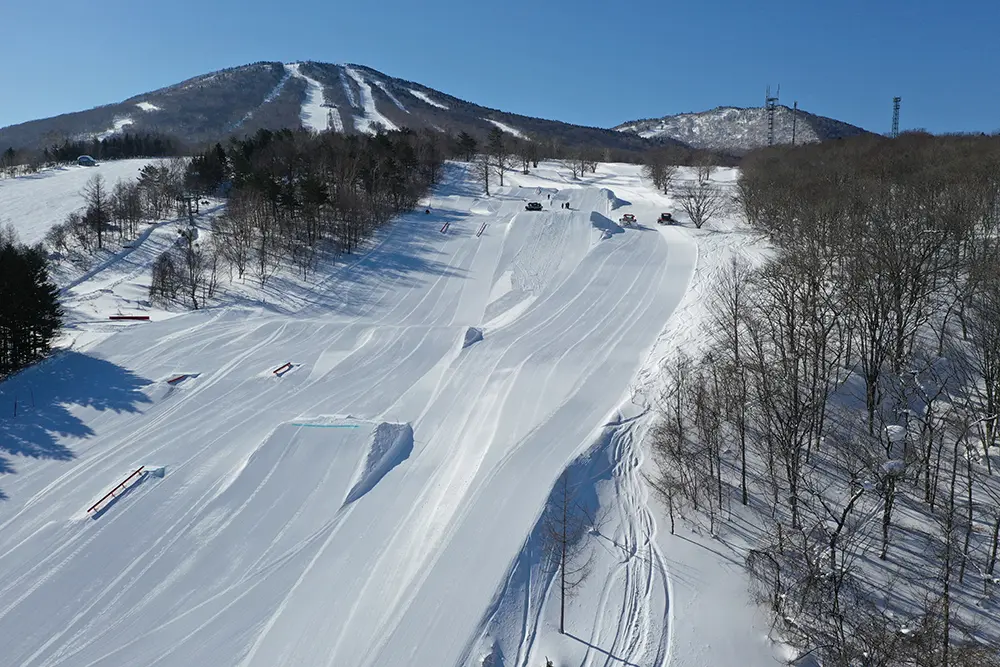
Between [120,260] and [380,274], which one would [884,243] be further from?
[120,260]

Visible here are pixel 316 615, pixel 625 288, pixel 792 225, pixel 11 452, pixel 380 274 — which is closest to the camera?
pixel 316 615

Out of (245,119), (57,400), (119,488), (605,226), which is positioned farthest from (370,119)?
(119,488)

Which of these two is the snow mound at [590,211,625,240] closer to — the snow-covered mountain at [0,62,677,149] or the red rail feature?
the red rail feature

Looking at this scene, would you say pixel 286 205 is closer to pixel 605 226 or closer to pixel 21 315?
pixel 21 315

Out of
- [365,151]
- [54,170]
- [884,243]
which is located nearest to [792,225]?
[884,243]

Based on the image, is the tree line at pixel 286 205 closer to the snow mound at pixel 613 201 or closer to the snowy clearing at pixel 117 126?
the snow mound at pixel 613 201

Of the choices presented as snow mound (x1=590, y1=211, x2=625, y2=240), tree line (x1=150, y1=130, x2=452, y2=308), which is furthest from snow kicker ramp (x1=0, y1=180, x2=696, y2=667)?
snow mound (x1=590, y1=211, x2=625, y2=240)
